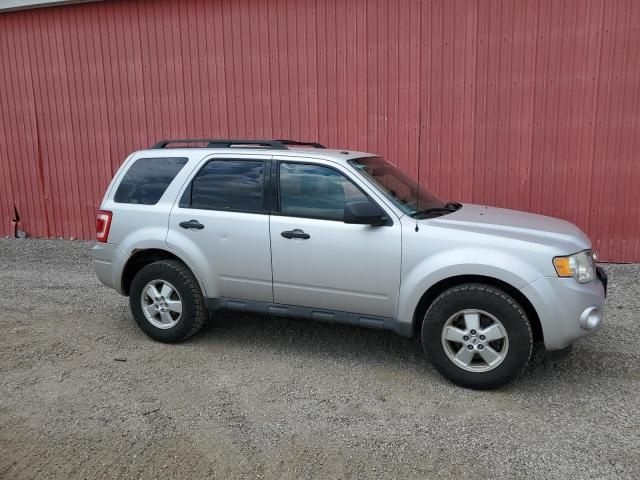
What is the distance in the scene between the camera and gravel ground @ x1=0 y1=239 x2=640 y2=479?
3086 mm

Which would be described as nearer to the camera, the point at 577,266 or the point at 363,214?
the point at 577,266

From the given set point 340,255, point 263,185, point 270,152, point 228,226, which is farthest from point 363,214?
point 228,226

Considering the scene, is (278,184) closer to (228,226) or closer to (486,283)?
(228,226)

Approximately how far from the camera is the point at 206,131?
349 inches

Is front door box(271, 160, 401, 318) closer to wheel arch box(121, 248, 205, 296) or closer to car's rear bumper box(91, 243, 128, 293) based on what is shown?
wheel arch box(121, 248, 205, 296)

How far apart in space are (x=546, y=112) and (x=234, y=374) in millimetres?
5578

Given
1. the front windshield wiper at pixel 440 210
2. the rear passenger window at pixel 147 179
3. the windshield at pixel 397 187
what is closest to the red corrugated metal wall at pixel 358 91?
the front windshield wiper at pixel 440 210

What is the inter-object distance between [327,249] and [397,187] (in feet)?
2.93

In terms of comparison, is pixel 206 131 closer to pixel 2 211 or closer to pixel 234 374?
pixel 2 211

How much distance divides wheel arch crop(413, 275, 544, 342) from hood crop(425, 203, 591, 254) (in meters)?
0.35

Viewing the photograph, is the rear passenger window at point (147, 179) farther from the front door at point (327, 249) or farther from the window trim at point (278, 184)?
the front door at point (327, 249)

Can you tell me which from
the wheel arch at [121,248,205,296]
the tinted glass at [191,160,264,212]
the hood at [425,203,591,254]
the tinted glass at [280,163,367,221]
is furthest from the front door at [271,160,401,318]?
the wheel arch at [121,248,205,296]

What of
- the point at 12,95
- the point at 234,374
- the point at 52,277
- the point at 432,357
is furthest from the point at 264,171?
the point at 12,95

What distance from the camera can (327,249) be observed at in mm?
4223
